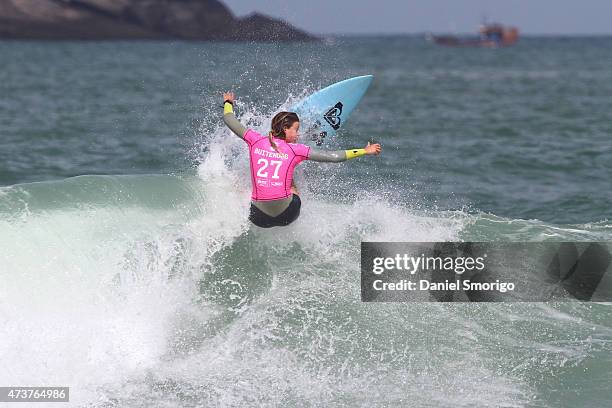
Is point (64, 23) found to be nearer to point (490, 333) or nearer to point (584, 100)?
point (584, 100)

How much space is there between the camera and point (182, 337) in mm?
8695

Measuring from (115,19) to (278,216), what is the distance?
5102 inches

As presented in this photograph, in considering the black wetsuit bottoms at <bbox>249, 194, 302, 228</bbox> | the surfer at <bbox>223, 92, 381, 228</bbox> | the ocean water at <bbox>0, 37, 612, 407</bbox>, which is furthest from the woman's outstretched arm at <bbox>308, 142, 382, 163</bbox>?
the ocean water at <bbox>0, 37, 612, 407</bbox>

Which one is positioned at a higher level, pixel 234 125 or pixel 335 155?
pixel 234 125

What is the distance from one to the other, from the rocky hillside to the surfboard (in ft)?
343

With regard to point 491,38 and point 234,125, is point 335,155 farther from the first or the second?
point 491,38

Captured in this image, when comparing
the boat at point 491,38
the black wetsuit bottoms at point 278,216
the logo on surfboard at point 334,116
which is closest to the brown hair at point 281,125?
the black wetsuit bottoms at point 278,216

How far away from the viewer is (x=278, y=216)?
31.6ft

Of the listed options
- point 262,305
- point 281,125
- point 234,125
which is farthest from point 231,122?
point 262,305

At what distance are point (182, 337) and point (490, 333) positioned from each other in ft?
9.65

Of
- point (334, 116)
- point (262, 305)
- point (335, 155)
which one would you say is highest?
point (335, 155)

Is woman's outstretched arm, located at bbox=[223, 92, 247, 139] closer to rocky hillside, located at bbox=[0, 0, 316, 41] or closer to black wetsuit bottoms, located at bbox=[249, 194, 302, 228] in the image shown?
black wetsuit bottoms, located at bbox=[249, 194, 302, 228]

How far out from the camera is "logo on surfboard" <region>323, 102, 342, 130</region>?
488 inches

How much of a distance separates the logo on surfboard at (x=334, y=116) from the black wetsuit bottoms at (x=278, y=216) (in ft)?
9.70
